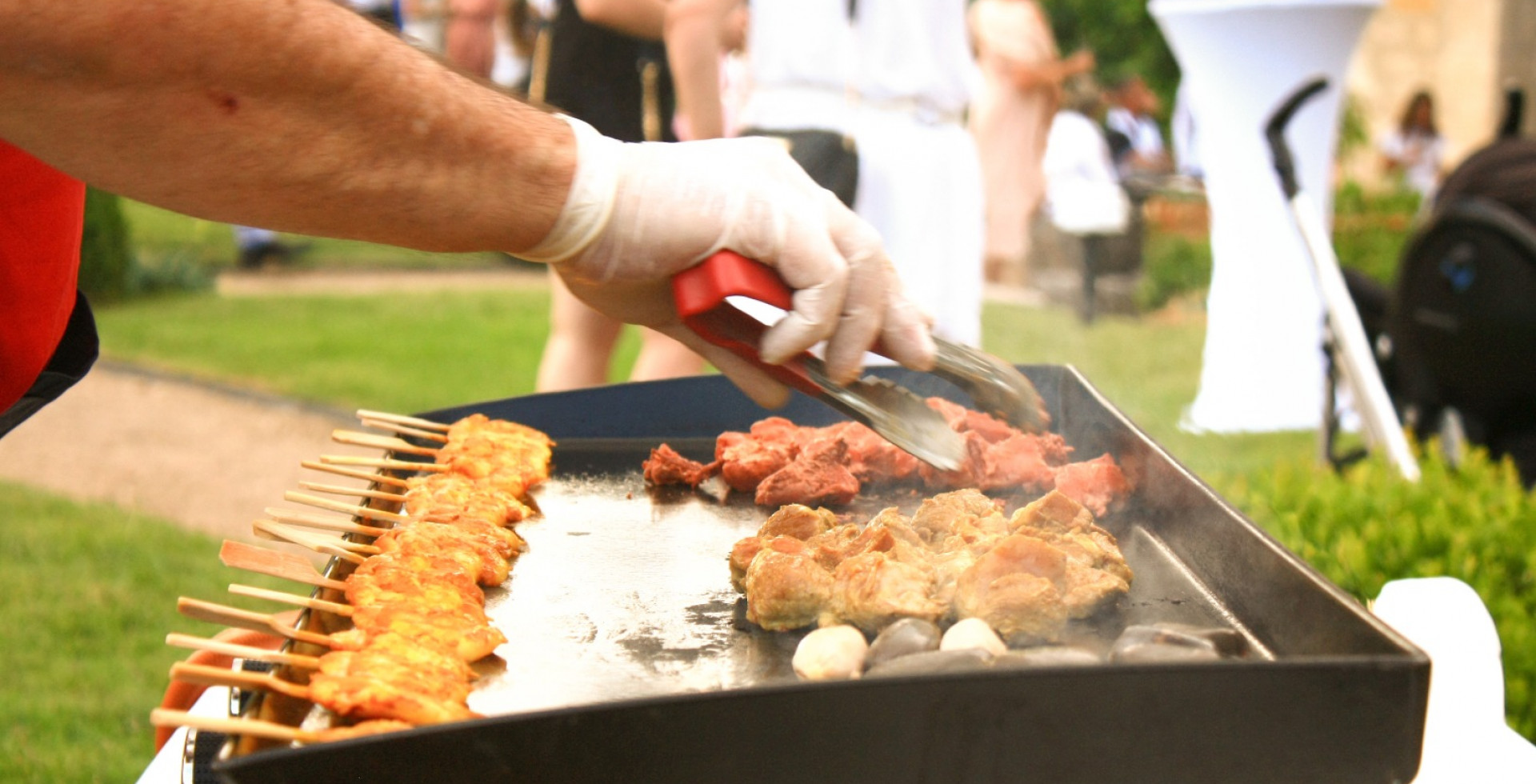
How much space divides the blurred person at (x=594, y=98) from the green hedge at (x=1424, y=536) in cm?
184

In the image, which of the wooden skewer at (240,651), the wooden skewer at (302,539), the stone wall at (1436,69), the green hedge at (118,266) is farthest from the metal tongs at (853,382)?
the stone wall at (1436,69)

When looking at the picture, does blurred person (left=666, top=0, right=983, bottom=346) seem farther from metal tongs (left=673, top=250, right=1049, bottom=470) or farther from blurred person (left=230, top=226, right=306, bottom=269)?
blurred person (left=230, top=226, right=306, bottom=269)

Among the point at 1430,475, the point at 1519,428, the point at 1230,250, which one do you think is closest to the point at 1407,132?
the point at 1230,250

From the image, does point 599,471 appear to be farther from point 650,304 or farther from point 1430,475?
point 1430,475

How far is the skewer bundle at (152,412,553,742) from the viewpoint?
1399mm

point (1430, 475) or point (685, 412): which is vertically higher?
point (685, 412)

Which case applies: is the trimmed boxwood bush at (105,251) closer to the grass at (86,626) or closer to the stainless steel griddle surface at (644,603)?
the grass at (86,626)

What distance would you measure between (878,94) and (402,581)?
2692 mm

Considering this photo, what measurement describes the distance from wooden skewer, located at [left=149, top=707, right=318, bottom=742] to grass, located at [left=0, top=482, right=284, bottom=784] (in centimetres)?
264

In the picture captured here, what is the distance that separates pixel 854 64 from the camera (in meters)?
3.97

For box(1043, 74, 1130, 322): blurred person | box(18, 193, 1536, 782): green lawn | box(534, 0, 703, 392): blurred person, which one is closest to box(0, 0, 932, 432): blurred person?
box(18, 193, 1536, 782): green lawn

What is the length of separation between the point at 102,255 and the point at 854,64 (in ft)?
29.6

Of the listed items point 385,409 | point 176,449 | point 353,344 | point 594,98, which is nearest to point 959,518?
point 594,98

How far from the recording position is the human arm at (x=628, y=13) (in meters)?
3.96
